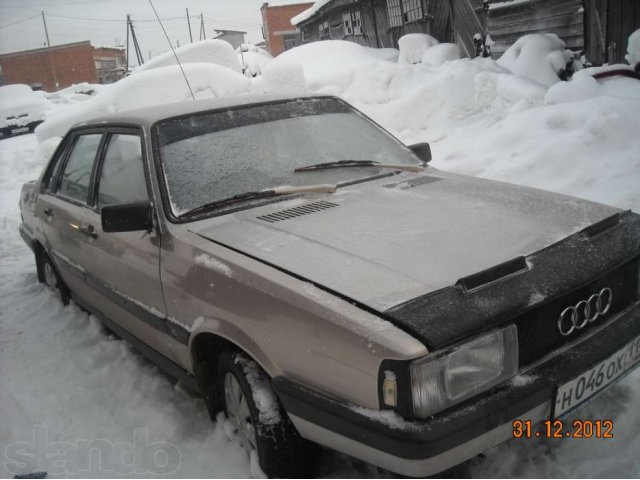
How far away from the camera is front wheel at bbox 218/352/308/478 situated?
6.53 ft

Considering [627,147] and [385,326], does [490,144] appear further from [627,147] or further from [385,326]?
[385,326]

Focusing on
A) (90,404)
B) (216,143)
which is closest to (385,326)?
(216,143)

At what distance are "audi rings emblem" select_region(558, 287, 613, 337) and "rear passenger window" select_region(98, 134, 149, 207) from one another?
1.90m

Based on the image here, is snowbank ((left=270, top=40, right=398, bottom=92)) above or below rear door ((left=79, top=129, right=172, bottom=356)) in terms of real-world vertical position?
above

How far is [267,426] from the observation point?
1.99 metres

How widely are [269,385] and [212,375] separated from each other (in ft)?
1.71

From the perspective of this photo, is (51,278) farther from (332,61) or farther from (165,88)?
(332,61)

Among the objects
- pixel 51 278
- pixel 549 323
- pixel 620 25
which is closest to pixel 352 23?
pixel 620 25

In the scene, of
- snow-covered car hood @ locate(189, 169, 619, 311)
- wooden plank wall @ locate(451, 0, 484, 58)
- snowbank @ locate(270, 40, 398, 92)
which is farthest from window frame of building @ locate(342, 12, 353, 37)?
snow-covered car hood @ locate(189, 169, 619, 311)

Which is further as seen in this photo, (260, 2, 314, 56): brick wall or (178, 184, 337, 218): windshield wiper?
(260, 2, 314, 56): brick wall

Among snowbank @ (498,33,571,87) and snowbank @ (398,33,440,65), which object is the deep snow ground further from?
snowbank @ (398,33,440,65)

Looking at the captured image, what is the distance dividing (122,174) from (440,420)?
2161 millimetres

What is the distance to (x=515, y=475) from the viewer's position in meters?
2.00

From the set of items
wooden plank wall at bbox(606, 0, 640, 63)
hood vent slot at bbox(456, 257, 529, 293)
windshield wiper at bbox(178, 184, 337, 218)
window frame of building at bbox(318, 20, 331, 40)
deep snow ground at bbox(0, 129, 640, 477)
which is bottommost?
deep snow ground at bbox(0, 129, 640, 477)
